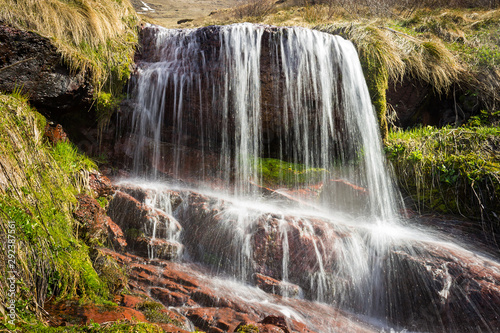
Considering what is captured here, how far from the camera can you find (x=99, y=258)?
109 inches

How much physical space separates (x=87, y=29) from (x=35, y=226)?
4266 mm

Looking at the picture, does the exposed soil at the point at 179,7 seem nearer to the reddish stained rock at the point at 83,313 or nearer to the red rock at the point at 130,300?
the red rock at the point at 130,300

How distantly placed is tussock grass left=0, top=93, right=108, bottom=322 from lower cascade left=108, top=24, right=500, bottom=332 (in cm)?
115

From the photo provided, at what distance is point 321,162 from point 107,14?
5.24 meters

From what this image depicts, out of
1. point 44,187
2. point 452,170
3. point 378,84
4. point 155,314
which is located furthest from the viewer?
point 378,84

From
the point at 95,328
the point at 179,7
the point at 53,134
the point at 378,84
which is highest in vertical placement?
the point at 179,7

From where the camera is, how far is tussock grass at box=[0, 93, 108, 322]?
6.14ft

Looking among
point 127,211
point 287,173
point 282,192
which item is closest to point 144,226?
point 127,211

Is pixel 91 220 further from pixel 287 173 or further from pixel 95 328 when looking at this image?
pixel 287 173

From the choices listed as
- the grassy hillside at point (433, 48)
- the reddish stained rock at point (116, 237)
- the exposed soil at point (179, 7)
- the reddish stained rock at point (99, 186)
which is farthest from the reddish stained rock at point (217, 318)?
the exposed soil at point (179, 7)

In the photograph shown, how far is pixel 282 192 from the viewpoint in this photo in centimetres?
538

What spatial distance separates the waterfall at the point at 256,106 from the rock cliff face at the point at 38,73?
146 centimetres

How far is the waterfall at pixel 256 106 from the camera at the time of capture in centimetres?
570

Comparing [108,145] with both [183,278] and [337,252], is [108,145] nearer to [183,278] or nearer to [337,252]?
[183,278]
